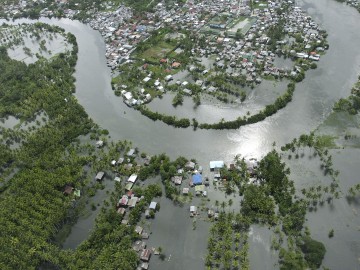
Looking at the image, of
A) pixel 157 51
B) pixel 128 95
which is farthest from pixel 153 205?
pixel 157 51

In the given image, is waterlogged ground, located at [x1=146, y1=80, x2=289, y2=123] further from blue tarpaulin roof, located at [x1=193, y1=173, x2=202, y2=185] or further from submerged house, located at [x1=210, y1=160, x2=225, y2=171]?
blue tarpaulin roof, located at [x1=193, y1=173, x2=202, y2=185]

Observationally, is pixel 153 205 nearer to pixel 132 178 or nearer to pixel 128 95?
pixel 132 178

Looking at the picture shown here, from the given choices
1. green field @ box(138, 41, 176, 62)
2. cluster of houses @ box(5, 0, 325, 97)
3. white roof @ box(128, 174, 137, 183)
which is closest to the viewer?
white roof @ box(128, 174, 137, 183)

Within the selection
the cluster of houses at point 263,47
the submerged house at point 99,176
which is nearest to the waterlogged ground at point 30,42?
the cluster of houses at point 263,47

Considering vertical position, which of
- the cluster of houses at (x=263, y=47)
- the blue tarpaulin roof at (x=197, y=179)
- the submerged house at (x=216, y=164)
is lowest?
the blue tarpaulin roof at (x=197, y=179)

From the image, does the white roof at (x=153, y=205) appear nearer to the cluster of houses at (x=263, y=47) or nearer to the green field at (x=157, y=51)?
the cluster of houses at (x=263, y=47)

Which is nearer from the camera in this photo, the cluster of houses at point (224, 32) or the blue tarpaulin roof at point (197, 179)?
the blue tarpaulin roof at point (197, 179)

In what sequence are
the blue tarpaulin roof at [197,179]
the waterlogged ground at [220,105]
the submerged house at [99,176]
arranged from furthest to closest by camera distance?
the waterlogged ground at [220,105] < the submerged house at [99,176] < the blue tarpaulin roof at [197,179]

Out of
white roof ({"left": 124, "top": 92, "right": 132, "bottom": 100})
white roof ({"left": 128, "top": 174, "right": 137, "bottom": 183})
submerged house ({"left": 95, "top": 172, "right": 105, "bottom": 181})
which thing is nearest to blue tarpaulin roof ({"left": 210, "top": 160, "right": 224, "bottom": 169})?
white roof ({"left": 128, "top": 174, "right": 137, "bottom": 183})
